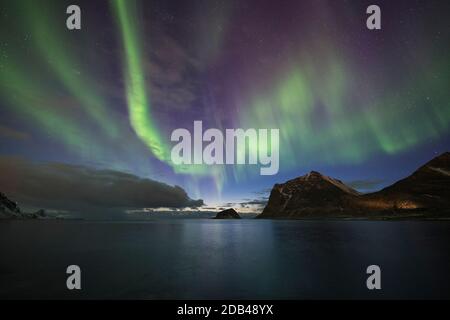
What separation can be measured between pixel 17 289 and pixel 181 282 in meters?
18.6

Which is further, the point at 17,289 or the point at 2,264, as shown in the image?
the point at 2,264

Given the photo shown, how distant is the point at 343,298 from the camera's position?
31.7m

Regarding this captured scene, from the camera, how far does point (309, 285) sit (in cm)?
3612

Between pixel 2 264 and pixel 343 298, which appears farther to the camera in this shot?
pixel 2 264
